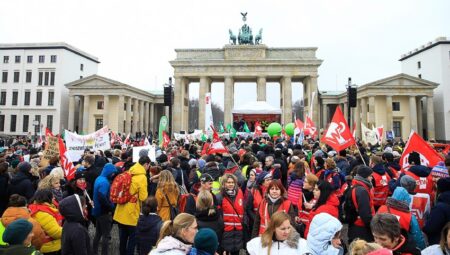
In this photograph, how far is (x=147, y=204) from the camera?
16.8ft

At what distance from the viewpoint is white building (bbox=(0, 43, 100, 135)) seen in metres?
58.6

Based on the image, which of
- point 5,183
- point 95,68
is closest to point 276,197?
point 5,183

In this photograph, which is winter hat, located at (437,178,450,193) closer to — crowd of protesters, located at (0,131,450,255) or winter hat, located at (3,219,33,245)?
crowd of protesters, located at (0,131,450,255)

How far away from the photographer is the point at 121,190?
20.2 ft

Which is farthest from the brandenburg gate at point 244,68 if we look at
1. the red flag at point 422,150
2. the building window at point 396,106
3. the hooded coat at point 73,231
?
the hooded coat at point 73,231

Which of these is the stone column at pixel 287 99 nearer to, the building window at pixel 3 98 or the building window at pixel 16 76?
the building window at pixel 16 76

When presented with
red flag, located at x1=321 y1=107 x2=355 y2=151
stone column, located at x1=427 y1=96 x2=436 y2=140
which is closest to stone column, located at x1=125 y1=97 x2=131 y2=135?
stone column, located at x1=427 y1=96 x2=436 y2=140

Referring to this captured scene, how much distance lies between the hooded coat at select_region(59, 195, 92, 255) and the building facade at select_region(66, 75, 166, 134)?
48.9 meters

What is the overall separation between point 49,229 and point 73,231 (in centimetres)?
45

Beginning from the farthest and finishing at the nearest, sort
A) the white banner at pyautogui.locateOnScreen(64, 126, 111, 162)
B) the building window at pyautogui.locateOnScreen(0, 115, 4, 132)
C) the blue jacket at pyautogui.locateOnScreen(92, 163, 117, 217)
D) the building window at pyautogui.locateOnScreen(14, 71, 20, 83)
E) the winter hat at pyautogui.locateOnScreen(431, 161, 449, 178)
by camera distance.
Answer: the building window at pyautogui.locateOnScreen(14, 71, 20, 83), the building window at pyautogui.locateOnScreen(0, 115, 4, 132), the white banner at pyautogui.locateOnScreen(64, 126, 111, 162), the blue jacket at pyautogui.locateOnScreen(92, 163, 117, 217), the winter hat at pyautogui.locateOnScreen(431, 161, 449, 178)

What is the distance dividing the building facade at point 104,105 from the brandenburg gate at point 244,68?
26.9 ft

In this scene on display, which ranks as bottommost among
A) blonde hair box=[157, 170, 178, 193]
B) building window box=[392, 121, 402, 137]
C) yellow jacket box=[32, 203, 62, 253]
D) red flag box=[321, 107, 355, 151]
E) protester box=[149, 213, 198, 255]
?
yellow jacket box=[32, 203, 62, 253]

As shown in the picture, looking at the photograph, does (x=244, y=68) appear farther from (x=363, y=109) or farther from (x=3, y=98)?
(x=3, y=98)

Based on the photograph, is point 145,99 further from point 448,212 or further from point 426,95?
point 448,212
